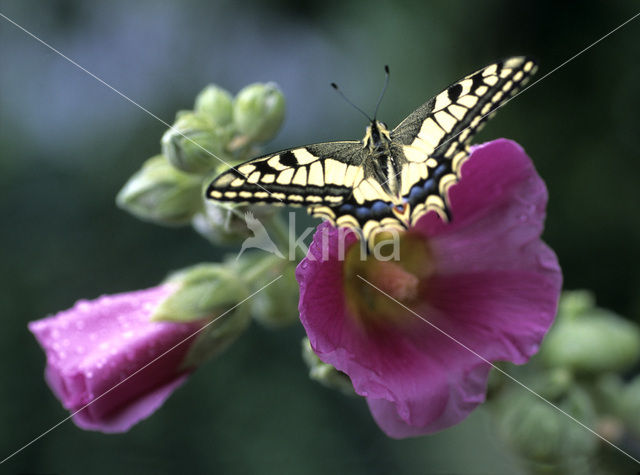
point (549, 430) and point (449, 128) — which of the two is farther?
point (549, 430)

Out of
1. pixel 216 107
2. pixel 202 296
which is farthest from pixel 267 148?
pixel 202 296

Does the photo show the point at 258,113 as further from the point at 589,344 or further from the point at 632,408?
the point at 632,408

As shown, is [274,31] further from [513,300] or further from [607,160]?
[513,300]

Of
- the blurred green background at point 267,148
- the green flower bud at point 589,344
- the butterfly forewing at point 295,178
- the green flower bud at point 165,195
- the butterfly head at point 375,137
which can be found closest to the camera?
the butterfly forewing at point 295,178

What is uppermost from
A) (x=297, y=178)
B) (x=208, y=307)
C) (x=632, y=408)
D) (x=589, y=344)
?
(x=297, y=178)

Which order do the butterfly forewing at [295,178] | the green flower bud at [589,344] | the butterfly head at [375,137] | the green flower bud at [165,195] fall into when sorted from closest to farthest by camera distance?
the butterfly forewing at [295,178] → the butterfly head at [375,137] → the green flower bud at [165,195] → the green flower bud at [589,344]

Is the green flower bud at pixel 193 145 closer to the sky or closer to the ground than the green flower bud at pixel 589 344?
closer to the sky

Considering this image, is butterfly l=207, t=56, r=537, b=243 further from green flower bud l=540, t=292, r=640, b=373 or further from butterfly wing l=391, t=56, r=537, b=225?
green flower bud l=540, t=292, r=640, b=373

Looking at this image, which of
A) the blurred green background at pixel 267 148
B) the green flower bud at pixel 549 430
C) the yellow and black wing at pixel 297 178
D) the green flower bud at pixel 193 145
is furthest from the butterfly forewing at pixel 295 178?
the blurred green background at pixel 267 148

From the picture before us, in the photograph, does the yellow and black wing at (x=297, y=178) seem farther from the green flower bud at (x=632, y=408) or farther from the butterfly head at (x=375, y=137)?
the green flower bud at (x=632, y=408)
